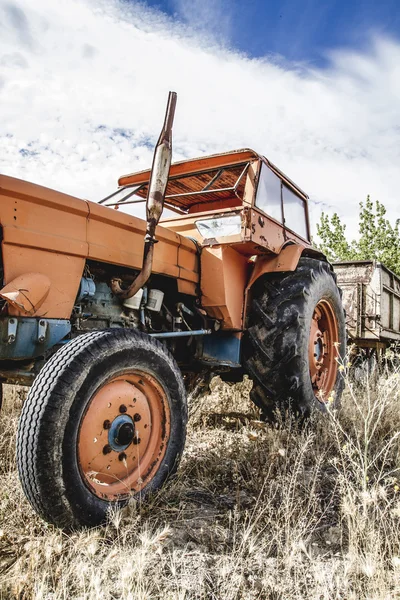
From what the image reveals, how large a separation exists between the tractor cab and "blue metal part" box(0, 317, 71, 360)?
142 cm

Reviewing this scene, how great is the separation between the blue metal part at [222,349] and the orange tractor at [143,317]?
0.04 feet

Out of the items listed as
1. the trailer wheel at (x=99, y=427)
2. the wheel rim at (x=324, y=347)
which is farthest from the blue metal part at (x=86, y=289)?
the wheel rim at (x=324, y=347)

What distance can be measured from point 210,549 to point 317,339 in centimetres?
254

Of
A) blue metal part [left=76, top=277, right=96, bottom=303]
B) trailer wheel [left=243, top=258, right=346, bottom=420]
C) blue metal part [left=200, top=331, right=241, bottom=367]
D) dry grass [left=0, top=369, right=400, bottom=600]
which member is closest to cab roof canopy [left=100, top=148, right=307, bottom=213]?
trailer wheel [left=243, top=258, right=346, bottom=420]

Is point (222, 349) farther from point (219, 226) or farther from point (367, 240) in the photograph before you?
point (367, 240)

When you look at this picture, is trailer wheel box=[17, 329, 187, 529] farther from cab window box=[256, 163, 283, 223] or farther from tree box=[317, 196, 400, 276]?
tree box=[317, 196, 400, 276]

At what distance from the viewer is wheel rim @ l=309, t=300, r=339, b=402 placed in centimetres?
422

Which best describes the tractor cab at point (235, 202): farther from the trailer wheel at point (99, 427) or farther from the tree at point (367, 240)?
the tree at point (367, 240)

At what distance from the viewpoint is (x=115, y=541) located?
197cm

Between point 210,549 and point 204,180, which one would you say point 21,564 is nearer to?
point 210,549

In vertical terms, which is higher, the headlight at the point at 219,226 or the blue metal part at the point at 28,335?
the headlight at the point at 219,226

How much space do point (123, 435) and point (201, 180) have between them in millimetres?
2531

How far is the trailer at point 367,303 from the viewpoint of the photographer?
23.9 ft

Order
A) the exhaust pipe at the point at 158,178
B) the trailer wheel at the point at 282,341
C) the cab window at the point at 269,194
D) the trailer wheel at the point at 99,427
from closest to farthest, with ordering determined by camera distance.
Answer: the trailer wheel at the point at 99,427, the exhaust pipe at the point at 158,178, the trailer wheel at the point at 282,341, the cab window at the point at 269,194
